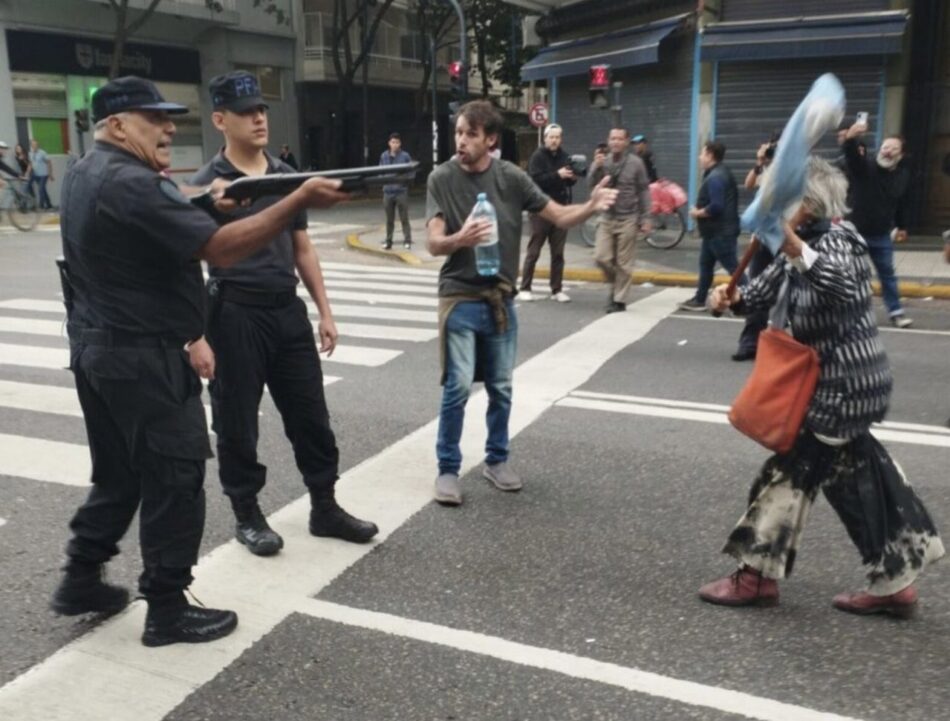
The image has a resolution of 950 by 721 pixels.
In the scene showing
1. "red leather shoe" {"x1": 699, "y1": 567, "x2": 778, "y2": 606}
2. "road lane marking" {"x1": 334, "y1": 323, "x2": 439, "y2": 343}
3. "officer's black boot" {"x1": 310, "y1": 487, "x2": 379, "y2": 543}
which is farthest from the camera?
"road lane marking" {"x1": 334, "y1": 323, "x2": 439, "y2": 343}

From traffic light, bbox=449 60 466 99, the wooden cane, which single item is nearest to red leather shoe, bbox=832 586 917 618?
the wooden cane

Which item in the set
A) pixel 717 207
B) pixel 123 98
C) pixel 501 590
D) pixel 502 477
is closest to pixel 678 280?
pixel 717 207

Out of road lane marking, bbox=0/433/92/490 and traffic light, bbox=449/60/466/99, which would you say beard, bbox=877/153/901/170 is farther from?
traffic light, bbox=449/60/466/99

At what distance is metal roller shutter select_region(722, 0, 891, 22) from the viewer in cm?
1552

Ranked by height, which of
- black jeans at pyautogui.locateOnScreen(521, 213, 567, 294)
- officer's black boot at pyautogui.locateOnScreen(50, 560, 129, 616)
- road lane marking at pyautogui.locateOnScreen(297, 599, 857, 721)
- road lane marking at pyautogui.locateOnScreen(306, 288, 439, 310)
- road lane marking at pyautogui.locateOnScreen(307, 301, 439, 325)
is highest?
black jeans at pyautogui.locateOnScreen(521, 213, 567, 294)

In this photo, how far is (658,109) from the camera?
1827 cm

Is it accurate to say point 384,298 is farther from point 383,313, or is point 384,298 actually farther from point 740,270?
point 740,270

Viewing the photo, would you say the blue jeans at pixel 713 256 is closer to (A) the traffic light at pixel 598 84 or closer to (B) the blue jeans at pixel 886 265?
(B) the blue jeans at pixel 886 265

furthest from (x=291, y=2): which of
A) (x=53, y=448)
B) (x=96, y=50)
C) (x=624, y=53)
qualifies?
(x=53, y=448)

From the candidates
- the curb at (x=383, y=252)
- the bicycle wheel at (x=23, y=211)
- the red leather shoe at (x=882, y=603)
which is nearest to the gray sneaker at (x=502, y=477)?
the red leather shoe at (x=882, y=603)

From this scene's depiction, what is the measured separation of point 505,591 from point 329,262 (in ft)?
40.6

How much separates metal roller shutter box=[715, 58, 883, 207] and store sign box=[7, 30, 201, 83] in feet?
65.8

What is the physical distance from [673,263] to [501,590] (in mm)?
10840

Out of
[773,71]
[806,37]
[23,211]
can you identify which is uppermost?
[806,37]
